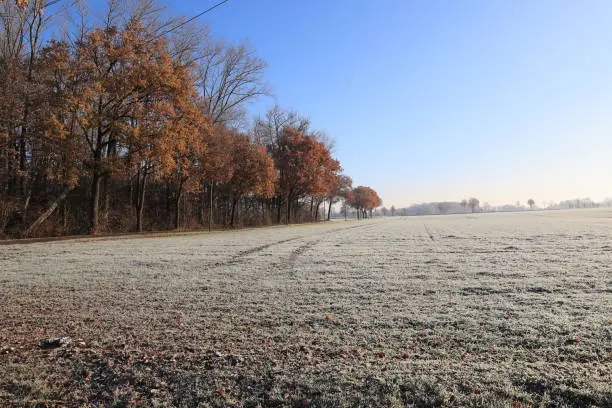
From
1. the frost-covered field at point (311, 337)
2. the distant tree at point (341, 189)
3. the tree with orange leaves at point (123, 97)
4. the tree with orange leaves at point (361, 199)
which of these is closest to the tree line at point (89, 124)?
the tree with orange leaves at point (123, 97)

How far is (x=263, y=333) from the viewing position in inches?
242

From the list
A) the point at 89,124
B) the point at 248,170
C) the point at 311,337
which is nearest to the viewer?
the point at 311,337

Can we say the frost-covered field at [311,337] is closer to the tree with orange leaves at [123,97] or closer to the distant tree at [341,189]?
the tree with orange leaves at [123,97]

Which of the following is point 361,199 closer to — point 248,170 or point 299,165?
point 299,165

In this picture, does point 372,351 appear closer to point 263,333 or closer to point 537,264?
point 263,333

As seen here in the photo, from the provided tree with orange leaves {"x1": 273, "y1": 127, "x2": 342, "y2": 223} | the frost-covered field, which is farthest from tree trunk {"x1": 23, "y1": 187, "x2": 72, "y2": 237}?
tree with orange leaves {"x1": 273, "y1": 127, "x2": 342, "y2": 223}

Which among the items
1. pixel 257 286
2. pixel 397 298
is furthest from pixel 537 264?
pixel 257 286

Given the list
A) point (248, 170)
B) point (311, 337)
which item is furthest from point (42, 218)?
point (311, 337)

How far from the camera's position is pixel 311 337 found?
5.91 meters

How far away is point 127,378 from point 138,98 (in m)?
26.7

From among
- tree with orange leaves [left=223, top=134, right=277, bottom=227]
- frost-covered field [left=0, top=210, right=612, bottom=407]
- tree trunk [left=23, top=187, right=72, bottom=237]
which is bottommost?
frost-covered field [left=0, top=210, right=612, bottom=407]

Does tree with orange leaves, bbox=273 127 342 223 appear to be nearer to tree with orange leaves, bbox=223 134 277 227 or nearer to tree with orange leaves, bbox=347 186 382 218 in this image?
tree with orange leaves, bbox=223 134 277 227

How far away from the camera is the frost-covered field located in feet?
13.6

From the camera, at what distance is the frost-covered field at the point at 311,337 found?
4.15 m
